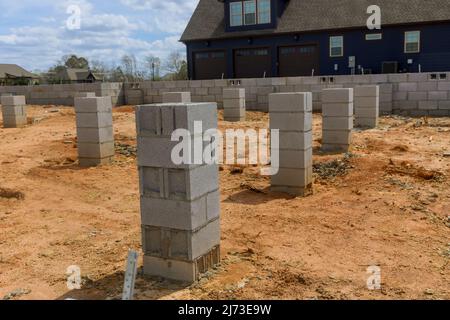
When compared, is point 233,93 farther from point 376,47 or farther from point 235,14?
point 235,14

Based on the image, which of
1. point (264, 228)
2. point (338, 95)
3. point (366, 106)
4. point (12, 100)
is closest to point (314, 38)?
point (366, 106)

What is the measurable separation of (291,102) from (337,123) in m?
3.31

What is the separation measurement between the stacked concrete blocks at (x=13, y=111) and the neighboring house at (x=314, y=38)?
12.6 m

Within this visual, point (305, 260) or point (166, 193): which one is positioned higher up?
point (166, 193)

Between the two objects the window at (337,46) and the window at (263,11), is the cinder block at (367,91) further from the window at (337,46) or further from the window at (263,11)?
the window at (263,11)

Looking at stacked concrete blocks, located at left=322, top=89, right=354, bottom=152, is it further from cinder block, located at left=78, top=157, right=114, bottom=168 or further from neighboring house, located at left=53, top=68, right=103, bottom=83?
neighboring house, located at left=53, top=68, right=103, bottom=83

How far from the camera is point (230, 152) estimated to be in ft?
38.1

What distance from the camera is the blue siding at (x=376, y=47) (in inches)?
894

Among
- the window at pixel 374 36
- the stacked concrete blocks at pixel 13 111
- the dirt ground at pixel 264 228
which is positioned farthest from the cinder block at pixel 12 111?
the window at pixel 374 36

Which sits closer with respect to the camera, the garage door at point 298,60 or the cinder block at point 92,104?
the cinder block at point 92,104

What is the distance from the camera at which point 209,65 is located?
28125mm
